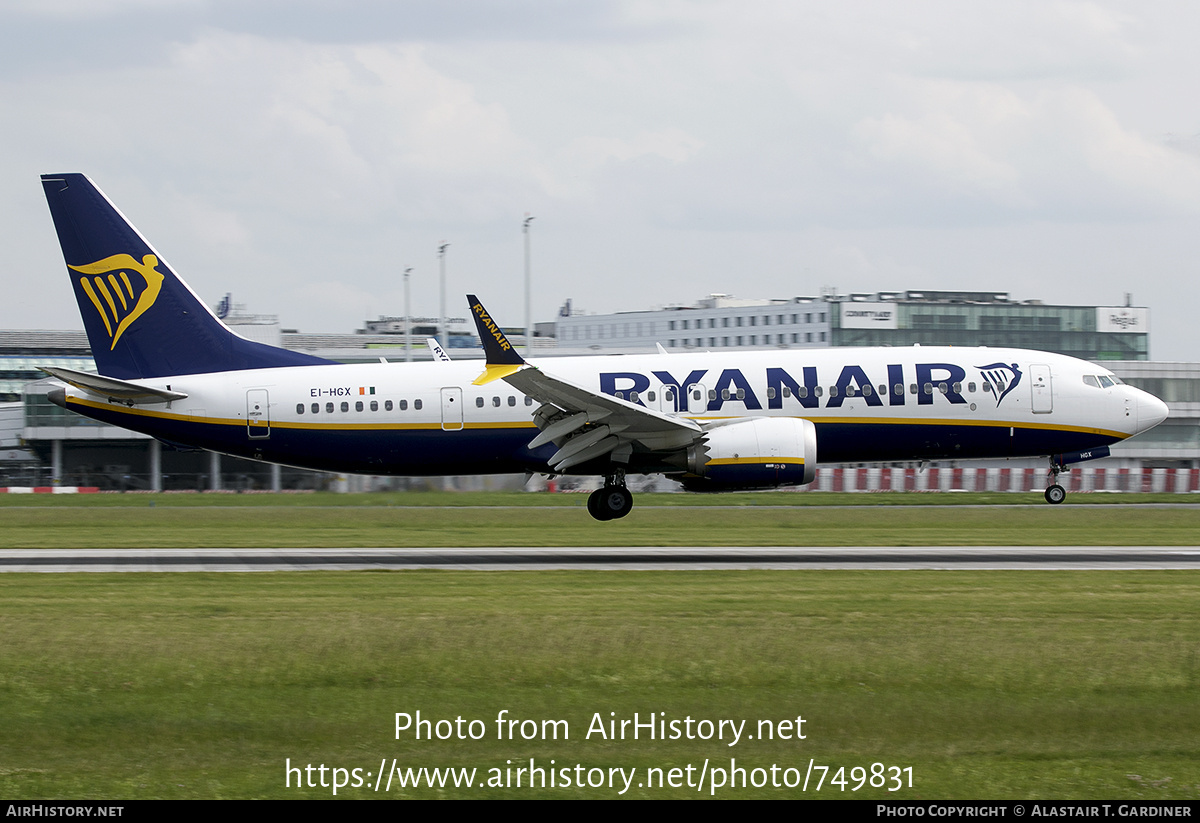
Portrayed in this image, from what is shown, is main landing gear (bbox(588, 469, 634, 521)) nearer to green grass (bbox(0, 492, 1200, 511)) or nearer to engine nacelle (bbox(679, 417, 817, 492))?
engine nacelle (bbox(679, 417, 817, 492))

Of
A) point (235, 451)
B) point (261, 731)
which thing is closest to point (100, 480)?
point (235, 451)

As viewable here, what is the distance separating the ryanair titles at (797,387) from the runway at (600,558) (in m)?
4.20

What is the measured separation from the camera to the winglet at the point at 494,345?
94.0 ft

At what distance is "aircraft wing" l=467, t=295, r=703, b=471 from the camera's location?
28984 millimetres

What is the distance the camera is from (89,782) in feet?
38.2

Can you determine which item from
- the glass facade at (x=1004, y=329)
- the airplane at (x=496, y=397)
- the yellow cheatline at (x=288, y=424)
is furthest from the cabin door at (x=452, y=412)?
the glass facade at (x=1004, y=329)

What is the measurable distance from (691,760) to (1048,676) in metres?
5.01

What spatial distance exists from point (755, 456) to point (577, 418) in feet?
14.1

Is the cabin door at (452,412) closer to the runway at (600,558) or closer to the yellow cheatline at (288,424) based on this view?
the yellow cheatline at (288,424)

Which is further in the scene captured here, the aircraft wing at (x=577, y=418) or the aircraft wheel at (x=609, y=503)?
the aircraft wheel at (x=609, y=503)

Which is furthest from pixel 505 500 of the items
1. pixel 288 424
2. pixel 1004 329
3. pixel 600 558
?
pixel 1004 329

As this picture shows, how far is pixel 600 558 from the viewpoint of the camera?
26719 millimetres

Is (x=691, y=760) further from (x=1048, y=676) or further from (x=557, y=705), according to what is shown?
(x=1048, y=676)

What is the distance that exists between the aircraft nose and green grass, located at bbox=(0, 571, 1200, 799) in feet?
48.4
